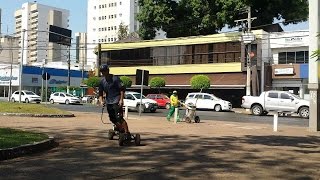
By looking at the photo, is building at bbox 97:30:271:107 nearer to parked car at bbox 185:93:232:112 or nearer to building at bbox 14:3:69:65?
parked car at bbox 185:93:232:112

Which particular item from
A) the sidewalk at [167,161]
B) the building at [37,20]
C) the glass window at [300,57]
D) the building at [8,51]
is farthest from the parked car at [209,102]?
the building at [37,20]

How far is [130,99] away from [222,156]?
80.1 feet

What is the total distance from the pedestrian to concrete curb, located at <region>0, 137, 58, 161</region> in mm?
1498

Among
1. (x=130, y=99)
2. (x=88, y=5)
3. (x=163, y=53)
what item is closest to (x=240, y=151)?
(x=130, y=99)

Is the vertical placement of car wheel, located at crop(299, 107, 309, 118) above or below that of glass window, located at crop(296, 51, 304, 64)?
below

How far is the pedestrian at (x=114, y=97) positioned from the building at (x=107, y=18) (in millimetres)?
111702

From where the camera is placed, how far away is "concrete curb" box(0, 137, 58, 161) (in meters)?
A: 8.23

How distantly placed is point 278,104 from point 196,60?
61.0ft

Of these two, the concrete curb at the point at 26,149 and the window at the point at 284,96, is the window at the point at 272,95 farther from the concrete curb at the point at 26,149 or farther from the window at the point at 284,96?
the concrete curb at the point at 26,149

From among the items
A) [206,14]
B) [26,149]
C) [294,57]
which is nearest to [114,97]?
[26,149]

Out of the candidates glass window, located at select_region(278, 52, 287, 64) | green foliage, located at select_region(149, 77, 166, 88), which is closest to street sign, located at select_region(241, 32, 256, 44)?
glass window, located at select_region(278, 52, 287, 64)

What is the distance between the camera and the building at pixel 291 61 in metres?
41.2

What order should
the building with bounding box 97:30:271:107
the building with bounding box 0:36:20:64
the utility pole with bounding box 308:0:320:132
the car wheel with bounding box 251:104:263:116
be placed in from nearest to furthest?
the utility pole with bounding box 308:0:320:132
the car wheel with bounding box 251:104:263:116
the building with bounding box 97:30:271:107
the building with bounding box 0:36:20:64

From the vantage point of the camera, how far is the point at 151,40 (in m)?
51.6
